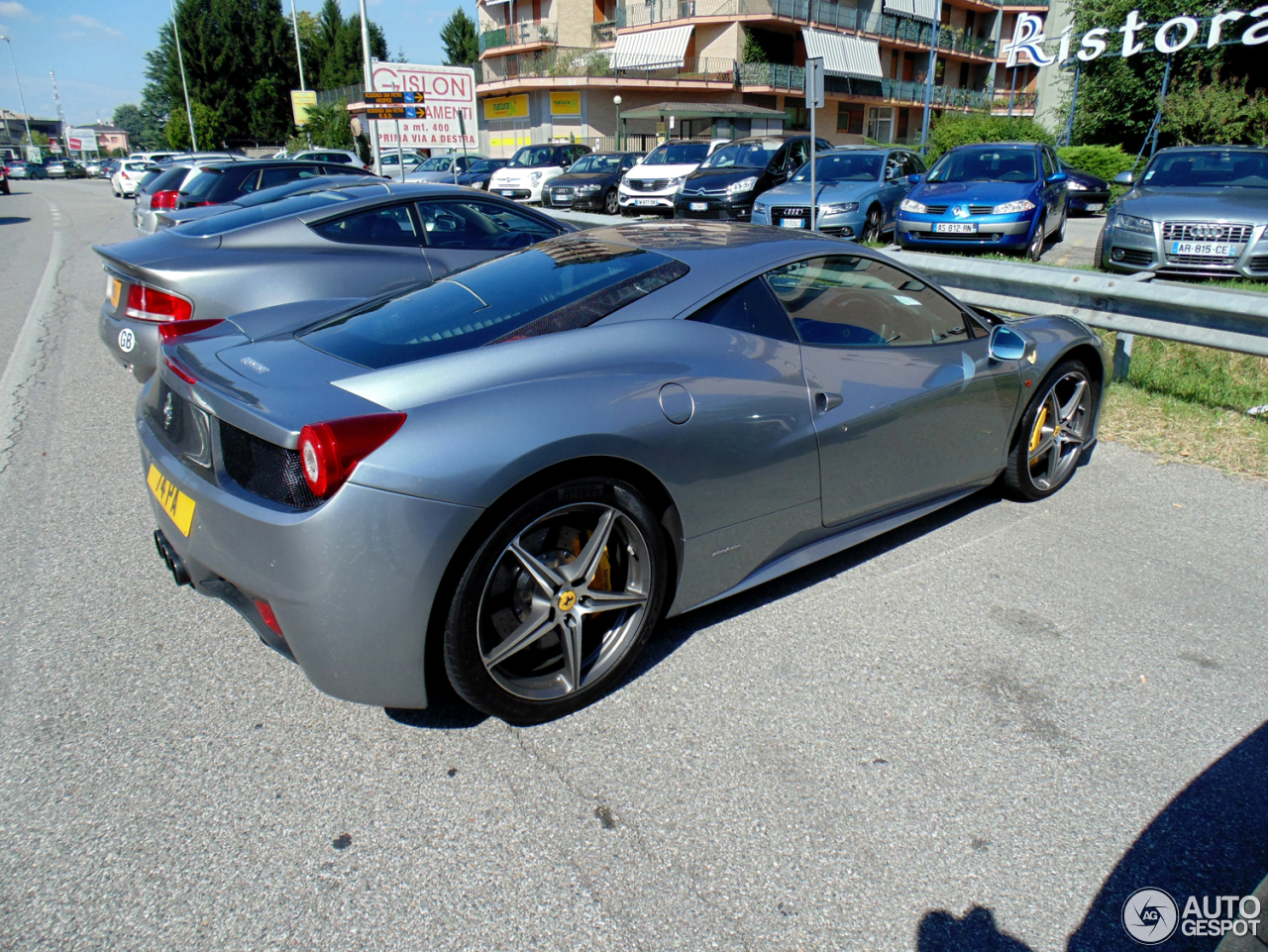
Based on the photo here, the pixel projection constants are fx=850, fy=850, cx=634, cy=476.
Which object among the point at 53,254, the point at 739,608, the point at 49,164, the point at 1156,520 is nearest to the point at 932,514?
the point at 1156,520

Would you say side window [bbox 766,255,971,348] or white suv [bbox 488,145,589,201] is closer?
side window [bbox 766,255,971,348]

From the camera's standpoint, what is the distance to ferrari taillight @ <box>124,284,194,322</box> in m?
5.05

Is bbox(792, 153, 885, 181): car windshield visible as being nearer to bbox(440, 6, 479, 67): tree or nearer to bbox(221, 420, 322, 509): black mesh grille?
bbox(221, 420, 322, 509): black mesh grille

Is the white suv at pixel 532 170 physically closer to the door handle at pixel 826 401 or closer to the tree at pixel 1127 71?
the tree at pixel 1127 71

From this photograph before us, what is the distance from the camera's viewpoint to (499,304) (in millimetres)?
2834

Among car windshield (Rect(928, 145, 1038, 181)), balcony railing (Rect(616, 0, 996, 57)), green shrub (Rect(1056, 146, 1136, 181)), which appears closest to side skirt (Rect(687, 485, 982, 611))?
car windshield (Rect(928, 145, 1038, 181))

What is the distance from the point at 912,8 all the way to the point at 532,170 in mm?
39158

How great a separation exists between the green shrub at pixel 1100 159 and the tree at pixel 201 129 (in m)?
55.0

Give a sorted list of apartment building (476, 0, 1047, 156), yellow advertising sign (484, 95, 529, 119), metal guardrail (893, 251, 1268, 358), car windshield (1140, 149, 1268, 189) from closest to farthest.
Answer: metal guardrail (893, 251, 1268, 358) < car windshield (1140, 149, 1268, 189) < apartment building (476, 0, 1047, 156) < yellow advertising sign (484, 95, 529, 119)

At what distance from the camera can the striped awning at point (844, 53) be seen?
145ft

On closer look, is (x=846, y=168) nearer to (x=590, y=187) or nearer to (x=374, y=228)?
(x=590, y=187)

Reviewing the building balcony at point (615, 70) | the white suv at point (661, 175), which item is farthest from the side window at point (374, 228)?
the building balcony at point (615, 70)

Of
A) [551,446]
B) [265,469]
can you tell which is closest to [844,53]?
[551,446]

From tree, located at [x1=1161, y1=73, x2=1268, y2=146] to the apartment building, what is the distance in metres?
16.8
